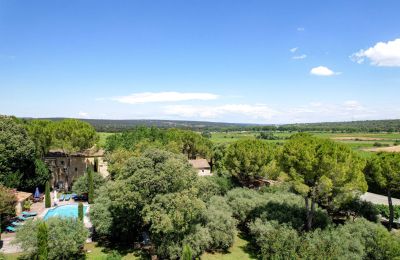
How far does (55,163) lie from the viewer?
144 feet

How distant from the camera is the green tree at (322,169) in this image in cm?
2192

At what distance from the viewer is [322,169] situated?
22.2m

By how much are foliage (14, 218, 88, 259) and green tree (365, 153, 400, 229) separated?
85.6 ft

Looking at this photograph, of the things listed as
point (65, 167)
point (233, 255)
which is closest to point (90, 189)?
point (65, 167)

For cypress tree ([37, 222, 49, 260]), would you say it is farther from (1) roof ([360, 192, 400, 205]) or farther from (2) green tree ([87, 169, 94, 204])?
(1) roof ([360, 192, 400, 205])

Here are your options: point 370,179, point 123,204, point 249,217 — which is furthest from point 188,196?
point 370,179

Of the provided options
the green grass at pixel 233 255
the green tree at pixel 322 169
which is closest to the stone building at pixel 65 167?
the green grass at pixel 233 255

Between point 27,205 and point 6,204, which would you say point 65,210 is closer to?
point 27,205

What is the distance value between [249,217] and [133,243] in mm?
11105

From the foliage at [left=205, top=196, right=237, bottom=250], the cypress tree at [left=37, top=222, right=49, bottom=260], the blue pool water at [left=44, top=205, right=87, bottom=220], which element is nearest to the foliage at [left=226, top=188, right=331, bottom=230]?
the foliage at [left=205, top=196, right=237, bottom=250]

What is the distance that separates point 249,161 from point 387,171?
16119mm

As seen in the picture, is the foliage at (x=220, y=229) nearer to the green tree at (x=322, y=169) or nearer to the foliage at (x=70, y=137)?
the green tree at (x=322, y=169)

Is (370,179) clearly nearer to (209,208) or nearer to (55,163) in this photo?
(209,208)

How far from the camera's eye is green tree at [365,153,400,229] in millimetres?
25391
